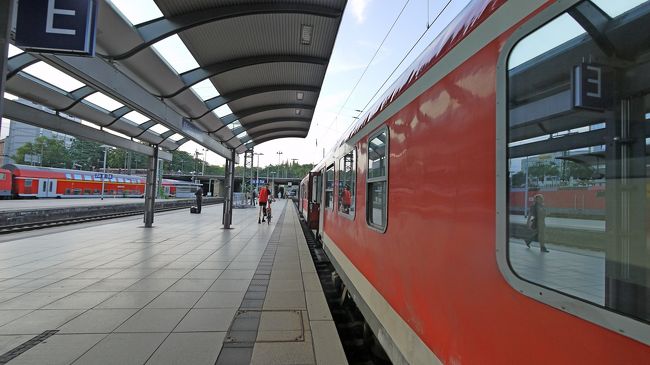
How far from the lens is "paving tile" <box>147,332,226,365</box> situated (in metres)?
3.36

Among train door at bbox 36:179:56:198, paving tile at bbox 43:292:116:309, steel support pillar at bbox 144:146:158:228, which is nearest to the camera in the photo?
paving tile at bbox 43:292:116:309

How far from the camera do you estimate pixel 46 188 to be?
109ft

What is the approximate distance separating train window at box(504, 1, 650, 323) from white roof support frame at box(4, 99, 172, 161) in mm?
9055

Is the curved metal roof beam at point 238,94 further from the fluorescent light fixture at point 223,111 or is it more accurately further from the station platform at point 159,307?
the station platform at point 159,307

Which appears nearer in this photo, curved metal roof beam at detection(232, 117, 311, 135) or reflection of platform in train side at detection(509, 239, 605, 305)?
reflection of platform in train side at detection(509, 239, 605, 305)

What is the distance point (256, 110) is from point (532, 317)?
12.4 metres

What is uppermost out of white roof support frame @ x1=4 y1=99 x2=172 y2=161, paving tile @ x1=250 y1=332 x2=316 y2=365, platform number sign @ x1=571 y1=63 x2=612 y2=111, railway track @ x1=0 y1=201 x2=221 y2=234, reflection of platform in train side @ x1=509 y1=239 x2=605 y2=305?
white roof support frame @ x1=4 y1=99 x2=172 y2=161

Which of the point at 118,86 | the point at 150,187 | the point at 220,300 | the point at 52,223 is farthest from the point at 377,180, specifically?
the point at 52,223

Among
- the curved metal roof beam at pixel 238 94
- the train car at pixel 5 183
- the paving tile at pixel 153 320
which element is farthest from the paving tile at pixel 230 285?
the train car at pixel 5 183

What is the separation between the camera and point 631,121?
1.22 meters

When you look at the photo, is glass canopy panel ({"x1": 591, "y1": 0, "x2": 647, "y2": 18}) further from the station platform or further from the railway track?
the railway track

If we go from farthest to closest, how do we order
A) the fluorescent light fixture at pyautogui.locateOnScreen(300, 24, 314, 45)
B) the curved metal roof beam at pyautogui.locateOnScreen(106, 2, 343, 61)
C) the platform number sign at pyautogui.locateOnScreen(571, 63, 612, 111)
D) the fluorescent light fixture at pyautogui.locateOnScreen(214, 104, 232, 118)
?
the fluorescent light fixture at pyautogui.locateOnScreen(214, 104, 232, 118) → the fluorescent light fixture at pyautogui.locateOnScreen(300, 24, 314, 45) → the curved metal roof beam at pyautogui.locateOnScreen(106, 2, 343, 61) → the platform number sign at pyautogui.locateOnScreen(571, 63, 612, 111)

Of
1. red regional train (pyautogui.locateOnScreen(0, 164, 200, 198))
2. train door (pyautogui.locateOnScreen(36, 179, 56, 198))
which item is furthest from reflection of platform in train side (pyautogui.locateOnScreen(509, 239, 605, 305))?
train door (pyautogui.locateOnScreen(36, 179, 56, 198))

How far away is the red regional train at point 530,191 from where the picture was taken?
1.20m
